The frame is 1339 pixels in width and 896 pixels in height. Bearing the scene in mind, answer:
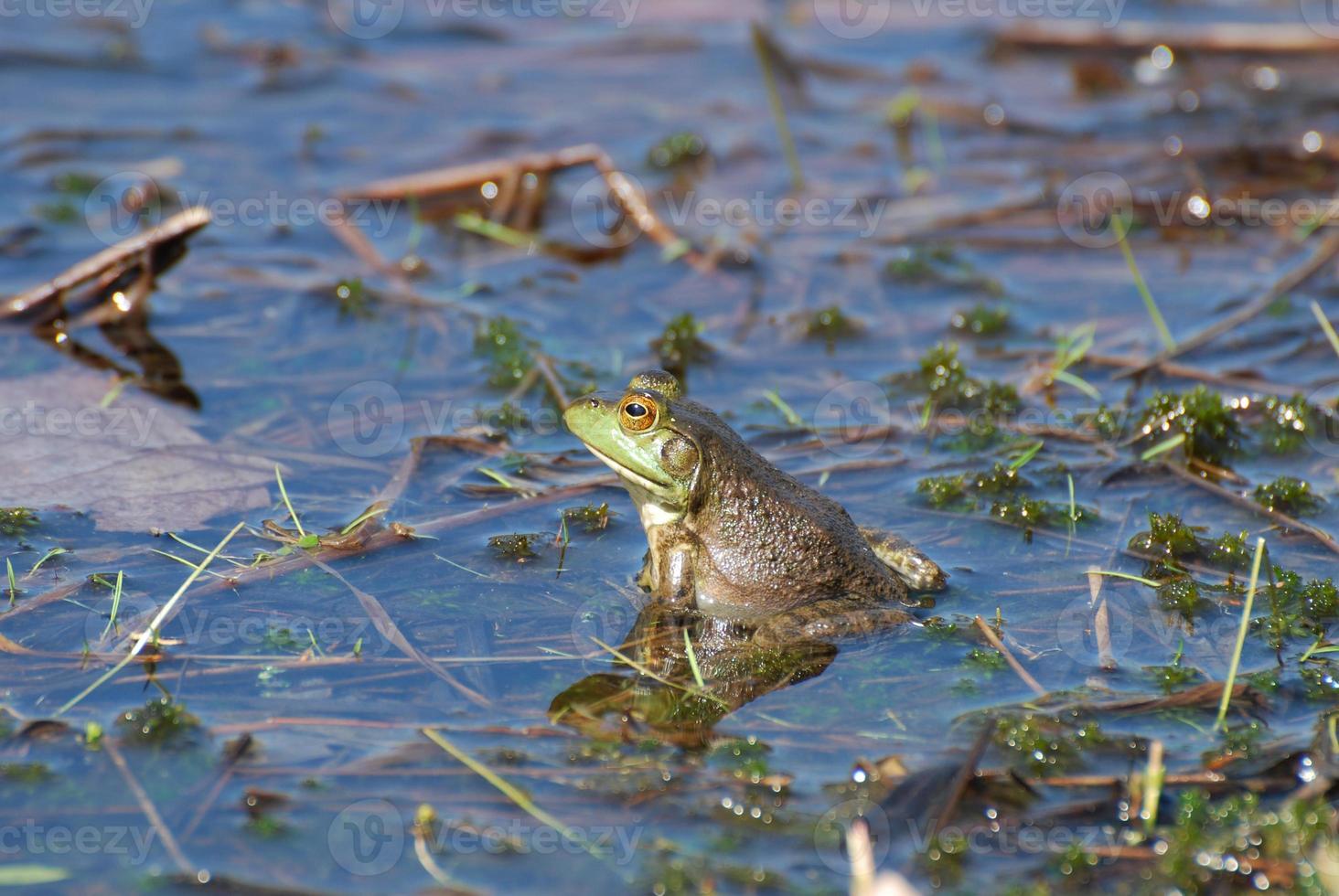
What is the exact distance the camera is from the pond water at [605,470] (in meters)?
4.10

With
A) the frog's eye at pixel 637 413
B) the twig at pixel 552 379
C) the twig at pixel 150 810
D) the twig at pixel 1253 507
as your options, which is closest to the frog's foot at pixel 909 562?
the frog's eye at pixel 637 413

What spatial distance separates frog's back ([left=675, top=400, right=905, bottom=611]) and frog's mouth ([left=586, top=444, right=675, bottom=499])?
0.12 metres

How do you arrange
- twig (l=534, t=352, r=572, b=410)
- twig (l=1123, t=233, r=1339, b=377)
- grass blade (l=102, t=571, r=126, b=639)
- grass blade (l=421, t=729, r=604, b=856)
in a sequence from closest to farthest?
grass blade (l=421, t=729, r=604, b=856)
grass blade (l=102, t=571, r=126, b=639)
twig (l=534, t=352, r=572, b=410)
twig (l=1123, t=233, r=1339, b=377)

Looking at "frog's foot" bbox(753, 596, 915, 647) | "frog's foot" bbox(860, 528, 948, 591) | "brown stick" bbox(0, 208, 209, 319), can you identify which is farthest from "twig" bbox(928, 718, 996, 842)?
"brown stick" bbox(0, 208, 209, 319)

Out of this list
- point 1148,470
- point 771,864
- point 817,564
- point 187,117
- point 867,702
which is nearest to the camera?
point 771,864

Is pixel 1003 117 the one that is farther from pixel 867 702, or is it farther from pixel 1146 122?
pixel 867 702

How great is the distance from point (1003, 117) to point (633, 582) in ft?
23.2

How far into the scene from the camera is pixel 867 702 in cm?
481

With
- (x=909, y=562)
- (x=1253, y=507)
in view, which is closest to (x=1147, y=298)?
(x=1253, y=507)

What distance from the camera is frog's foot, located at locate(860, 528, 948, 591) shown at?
18.0 ft

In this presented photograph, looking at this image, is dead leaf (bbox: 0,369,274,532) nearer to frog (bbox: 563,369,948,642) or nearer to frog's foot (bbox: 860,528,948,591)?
frog (bbox: 563,369,948,642)

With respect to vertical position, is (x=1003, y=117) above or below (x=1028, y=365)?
above

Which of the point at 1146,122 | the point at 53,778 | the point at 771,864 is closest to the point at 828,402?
the point at 771,864

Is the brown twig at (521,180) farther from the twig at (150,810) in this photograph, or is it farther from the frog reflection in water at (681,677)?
the twig at (150,810)
